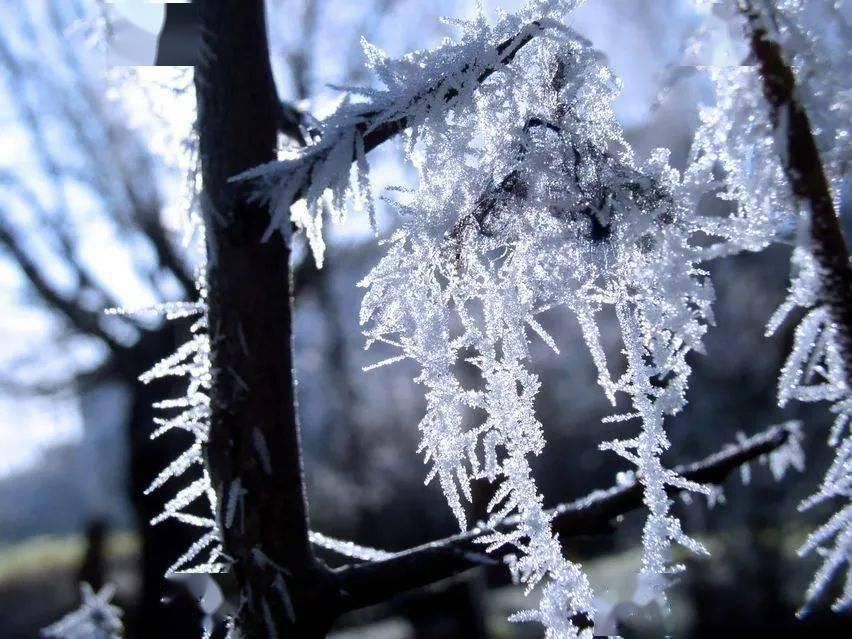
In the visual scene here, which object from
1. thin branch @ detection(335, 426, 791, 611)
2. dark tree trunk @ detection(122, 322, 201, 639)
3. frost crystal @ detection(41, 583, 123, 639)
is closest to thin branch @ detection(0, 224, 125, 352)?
dark tree trunk @ detection(122, 322, 201, 639)

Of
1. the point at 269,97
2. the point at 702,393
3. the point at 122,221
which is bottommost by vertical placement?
the point at 702,393

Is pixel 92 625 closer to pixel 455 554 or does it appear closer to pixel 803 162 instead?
pixel 455 554

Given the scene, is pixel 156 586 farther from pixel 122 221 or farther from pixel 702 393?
pixel 702 393

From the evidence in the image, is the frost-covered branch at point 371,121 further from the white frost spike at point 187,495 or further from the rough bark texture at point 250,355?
the white frost spike at point 187,495

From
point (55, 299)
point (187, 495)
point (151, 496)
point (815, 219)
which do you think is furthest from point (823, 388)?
point (55, 299)

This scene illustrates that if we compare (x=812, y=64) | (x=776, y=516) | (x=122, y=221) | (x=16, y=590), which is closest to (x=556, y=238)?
(x=812, y=64)

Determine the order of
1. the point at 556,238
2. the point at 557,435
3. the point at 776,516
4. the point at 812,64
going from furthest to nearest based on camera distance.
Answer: the point at 557,435 → the point at 776,516 → the point at 556,238 → the point at 812,64

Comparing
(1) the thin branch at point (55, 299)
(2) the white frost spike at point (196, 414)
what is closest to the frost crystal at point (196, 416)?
(2) the white frost spike at point (196, 414)
